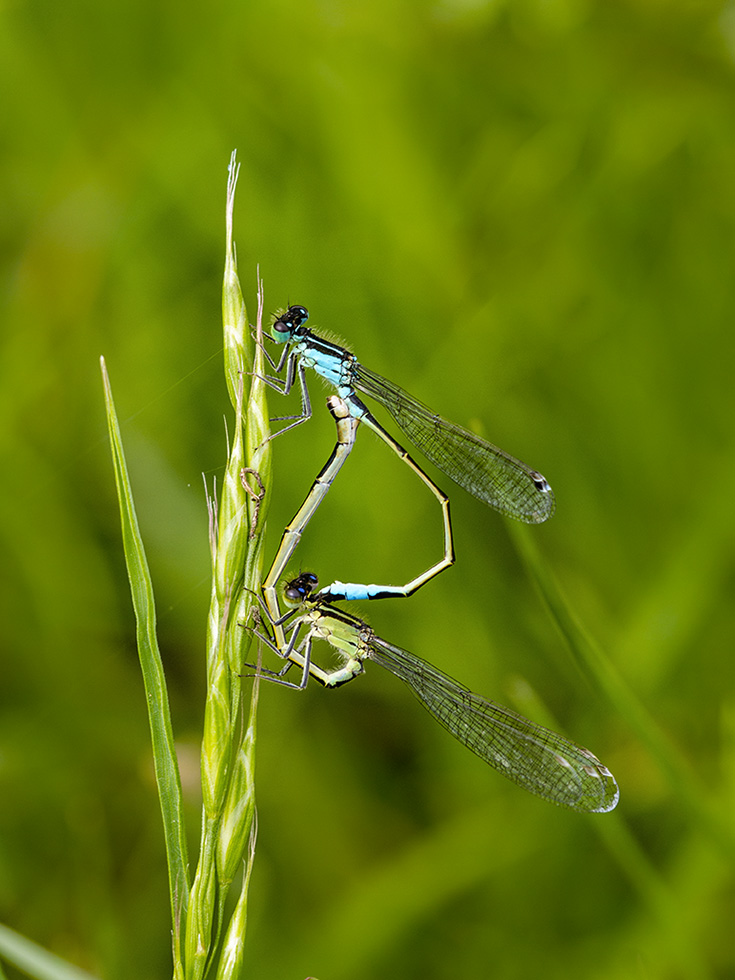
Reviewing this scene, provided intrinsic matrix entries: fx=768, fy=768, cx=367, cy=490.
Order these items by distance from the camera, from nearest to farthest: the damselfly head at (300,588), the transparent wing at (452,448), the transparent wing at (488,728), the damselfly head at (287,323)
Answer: the damselfly head at (300,588)
the damselfly head at (287,323)
the transparent wing at (488,728)
the transparent wing at (452,448)

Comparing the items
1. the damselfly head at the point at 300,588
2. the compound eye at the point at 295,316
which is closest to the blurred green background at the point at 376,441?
the compound eye at the point at 295,316

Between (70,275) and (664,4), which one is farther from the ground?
(664,4)

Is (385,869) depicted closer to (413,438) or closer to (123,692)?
(123,692)

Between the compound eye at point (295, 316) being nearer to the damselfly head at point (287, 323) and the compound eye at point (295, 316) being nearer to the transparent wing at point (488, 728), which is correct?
the damselfly head at point (287, 323)

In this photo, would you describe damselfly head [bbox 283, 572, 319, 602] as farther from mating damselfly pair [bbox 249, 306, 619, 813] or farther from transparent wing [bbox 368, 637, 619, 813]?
transparent wing [bbox 368, 637, 619, 813]

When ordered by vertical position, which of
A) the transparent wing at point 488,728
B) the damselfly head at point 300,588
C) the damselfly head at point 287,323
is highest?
the damselfly head at point 287,323

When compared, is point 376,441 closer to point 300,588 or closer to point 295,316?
point 295,316

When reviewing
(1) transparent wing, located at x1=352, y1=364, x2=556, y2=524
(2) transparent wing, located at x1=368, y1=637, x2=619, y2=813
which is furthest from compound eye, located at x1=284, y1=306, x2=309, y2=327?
(2) transparent wing, located at x1=368, y1=637, x2=619, y2=813

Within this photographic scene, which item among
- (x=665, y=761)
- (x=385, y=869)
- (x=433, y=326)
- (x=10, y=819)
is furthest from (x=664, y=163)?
(x=10, y=819)
